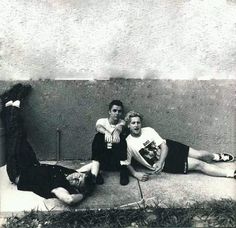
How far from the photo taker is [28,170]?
504 centimetres

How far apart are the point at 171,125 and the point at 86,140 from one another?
46.8 inches

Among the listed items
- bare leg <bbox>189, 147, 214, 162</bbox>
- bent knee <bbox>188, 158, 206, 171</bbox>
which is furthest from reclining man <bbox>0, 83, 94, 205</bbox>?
bare leg <bbox>189, 147, 214, 162</bbox>

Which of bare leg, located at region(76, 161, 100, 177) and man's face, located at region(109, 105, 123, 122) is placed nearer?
bare leg, located at region(76, 161, 100, 177)

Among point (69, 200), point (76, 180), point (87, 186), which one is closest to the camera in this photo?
point (69, 200)

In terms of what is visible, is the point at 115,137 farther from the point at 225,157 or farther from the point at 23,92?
the point at 225,157

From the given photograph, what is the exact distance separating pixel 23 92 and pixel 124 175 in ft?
5.59

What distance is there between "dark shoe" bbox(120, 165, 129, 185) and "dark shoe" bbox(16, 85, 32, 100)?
1588 millimetres

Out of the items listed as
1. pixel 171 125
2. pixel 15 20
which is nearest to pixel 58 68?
pixel 15 20

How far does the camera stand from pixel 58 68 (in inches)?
219

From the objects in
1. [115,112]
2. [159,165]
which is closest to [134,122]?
[115,112]

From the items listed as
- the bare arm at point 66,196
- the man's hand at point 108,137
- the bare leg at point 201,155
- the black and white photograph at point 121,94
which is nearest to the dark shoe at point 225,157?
the black and white photograph at point 121,94

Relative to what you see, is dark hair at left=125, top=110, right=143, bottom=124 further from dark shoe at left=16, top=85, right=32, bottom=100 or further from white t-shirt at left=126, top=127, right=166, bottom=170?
dark shoe at left=16, top=85, right=32, bottom=100

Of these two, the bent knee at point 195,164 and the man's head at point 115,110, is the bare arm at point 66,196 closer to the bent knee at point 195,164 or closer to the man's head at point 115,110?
the man's head at point 115,110

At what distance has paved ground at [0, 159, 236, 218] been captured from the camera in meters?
4.64
